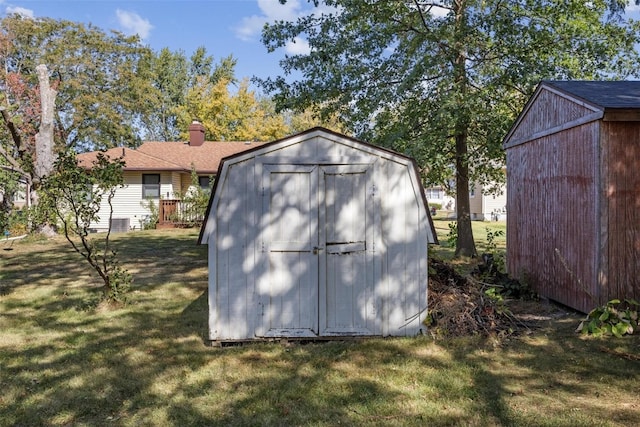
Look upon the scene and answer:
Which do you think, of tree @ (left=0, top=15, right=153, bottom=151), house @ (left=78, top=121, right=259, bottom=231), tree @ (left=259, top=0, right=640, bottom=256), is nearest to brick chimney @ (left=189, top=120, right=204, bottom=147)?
house @ (left=78, top=121, right=259, bottom=231)

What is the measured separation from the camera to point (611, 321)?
19.0 feet

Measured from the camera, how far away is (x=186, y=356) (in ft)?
17.0

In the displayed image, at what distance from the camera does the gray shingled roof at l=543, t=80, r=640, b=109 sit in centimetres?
622

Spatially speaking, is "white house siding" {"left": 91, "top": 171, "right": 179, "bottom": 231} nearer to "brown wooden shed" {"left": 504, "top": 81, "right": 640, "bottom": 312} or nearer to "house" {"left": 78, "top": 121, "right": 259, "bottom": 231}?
"house" {"left": 78, "top": 121, "right": 259, "bottom": 231}

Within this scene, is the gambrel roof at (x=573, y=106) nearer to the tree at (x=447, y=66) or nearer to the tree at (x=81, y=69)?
the tree at (x=447, y=66)

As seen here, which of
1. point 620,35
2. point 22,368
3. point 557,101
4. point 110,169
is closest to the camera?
point 22,368

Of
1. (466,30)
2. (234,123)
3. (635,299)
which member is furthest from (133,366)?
(234,123)

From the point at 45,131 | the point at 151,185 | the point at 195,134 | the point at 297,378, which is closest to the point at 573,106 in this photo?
the point at 297,378

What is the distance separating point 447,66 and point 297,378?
9.78 m

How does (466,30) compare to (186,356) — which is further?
(466,30)

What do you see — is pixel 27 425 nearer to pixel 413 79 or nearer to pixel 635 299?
pixel 635 299

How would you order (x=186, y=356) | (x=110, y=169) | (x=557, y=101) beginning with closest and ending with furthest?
(x=186, y=356)
(x=110, y=169)
(x=557, y=101)

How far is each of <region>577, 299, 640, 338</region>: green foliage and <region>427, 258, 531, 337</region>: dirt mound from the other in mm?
721

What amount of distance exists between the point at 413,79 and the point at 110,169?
734 centimetres
